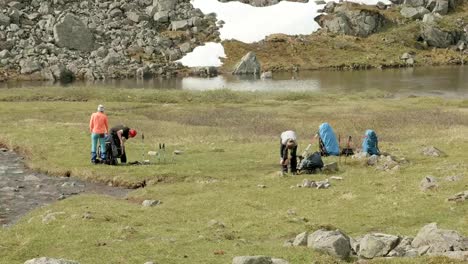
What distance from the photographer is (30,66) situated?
134000 millimetres

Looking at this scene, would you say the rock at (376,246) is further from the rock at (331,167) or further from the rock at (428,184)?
the rock at (331,167)

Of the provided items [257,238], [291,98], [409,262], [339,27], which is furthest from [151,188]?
[339,27]

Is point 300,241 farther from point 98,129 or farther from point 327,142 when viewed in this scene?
point 98,129

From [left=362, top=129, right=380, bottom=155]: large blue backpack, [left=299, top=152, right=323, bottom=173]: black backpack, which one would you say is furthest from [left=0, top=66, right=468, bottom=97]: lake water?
[left=299, top=152, right=323, bottom=173]: black backpack

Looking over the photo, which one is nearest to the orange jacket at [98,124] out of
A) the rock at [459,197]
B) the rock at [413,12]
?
the rock at [459,197]

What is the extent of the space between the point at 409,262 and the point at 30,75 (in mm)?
129175

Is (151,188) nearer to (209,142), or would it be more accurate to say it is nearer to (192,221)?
(192,221)

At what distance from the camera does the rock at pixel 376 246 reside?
17763 millimetres

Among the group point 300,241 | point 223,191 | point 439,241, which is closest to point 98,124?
point 223,191

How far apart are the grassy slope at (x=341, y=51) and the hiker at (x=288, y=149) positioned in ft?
385

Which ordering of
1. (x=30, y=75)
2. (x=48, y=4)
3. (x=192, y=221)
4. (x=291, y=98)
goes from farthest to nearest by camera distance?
1. (x=48, y=4)
2. (x=30, y=75)
3. (x=291, y=98)
4. (x=192, y=221)

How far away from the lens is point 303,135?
52.6 m

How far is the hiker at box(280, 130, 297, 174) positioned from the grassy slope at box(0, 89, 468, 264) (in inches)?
61.4

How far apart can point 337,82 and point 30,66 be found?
70520 mm
